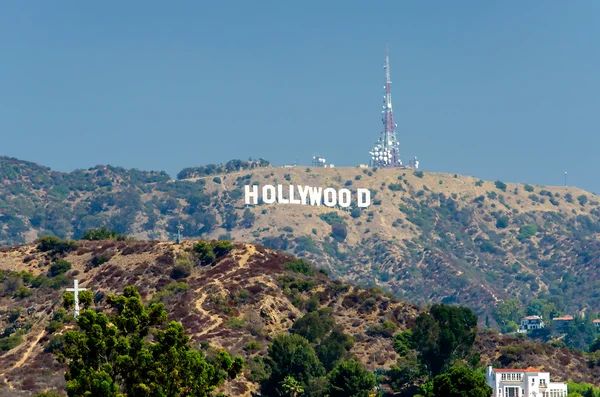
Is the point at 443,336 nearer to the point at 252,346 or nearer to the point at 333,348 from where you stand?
the point at 333,348

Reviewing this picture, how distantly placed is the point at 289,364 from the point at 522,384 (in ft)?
88.0

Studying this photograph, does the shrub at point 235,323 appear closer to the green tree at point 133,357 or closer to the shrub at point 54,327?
the shrub at point 54,327

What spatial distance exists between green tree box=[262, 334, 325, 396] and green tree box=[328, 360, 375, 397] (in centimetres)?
525

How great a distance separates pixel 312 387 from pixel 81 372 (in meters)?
70.6

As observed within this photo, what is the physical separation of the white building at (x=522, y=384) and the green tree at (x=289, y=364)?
20224mm

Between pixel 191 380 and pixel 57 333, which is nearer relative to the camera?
pixel 191 380

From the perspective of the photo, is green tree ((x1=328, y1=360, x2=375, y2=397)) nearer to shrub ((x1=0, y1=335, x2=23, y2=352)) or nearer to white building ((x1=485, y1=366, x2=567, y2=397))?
white building ((x1=485, y1=366, x2=567, y2=397))

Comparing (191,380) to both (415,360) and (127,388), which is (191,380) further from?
(415,360)

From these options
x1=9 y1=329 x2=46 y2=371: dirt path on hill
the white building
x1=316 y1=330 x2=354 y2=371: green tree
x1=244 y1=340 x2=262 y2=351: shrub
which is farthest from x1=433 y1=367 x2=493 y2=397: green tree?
x1=9 y1=329 x2=46 y2=371: dirt path on hill

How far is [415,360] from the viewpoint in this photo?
613ft

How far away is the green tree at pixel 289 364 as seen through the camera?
6673 inches

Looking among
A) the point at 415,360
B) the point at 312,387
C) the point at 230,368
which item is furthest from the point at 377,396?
the point at 230,368

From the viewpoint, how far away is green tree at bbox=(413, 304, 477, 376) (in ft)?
585

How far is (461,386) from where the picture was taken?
134 metres
